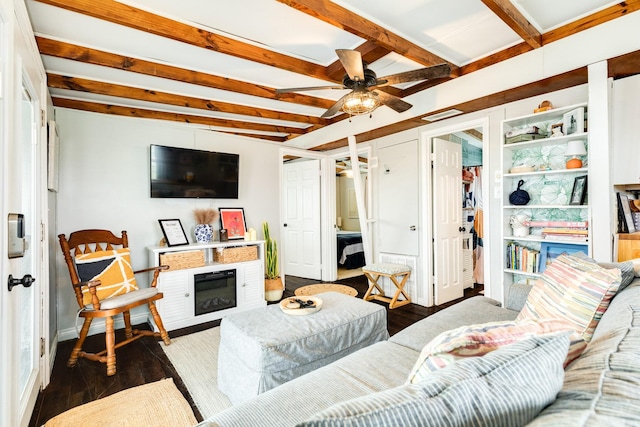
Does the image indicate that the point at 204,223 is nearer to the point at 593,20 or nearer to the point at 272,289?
the point at 272,289

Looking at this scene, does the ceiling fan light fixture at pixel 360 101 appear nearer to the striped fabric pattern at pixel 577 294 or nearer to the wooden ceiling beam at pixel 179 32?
the wooden ceiling beam at pixel 179 32

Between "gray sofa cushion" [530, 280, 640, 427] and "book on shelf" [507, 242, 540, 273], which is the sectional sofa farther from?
"book on shelf" [507, 242, 540, 273]

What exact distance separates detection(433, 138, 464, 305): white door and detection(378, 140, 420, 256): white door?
0.24 meters

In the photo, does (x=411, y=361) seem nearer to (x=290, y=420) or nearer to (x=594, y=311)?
(x=290, y=420)

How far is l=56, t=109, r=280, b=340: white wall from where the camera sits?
3.08 m

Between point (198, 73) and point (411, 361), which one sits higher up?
point (198, 73)

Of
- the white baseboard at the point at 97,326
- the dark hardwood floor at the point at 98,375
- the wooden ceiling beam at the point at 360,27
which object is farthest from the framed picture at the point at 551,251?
the white baseboard at the point at 97,326

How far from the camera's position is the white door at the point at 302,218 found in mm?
5328

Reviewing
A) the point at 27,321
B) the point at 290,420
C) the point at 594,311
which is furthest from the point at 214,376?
the point at 594,311

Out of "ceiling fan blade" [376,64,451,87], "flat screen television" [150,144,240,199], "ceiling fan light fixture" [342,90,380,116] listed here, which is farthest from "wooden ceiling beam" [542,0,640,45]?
"flat screen television" [150,144,240,199]

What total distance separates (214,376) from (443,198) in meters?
3.20

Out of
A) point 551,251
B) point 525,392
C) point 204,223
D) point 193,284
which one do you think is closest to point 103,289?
point 193,284

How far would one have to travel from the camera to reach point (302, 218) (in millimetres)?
5559

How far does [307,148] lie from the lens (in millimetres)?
5055
